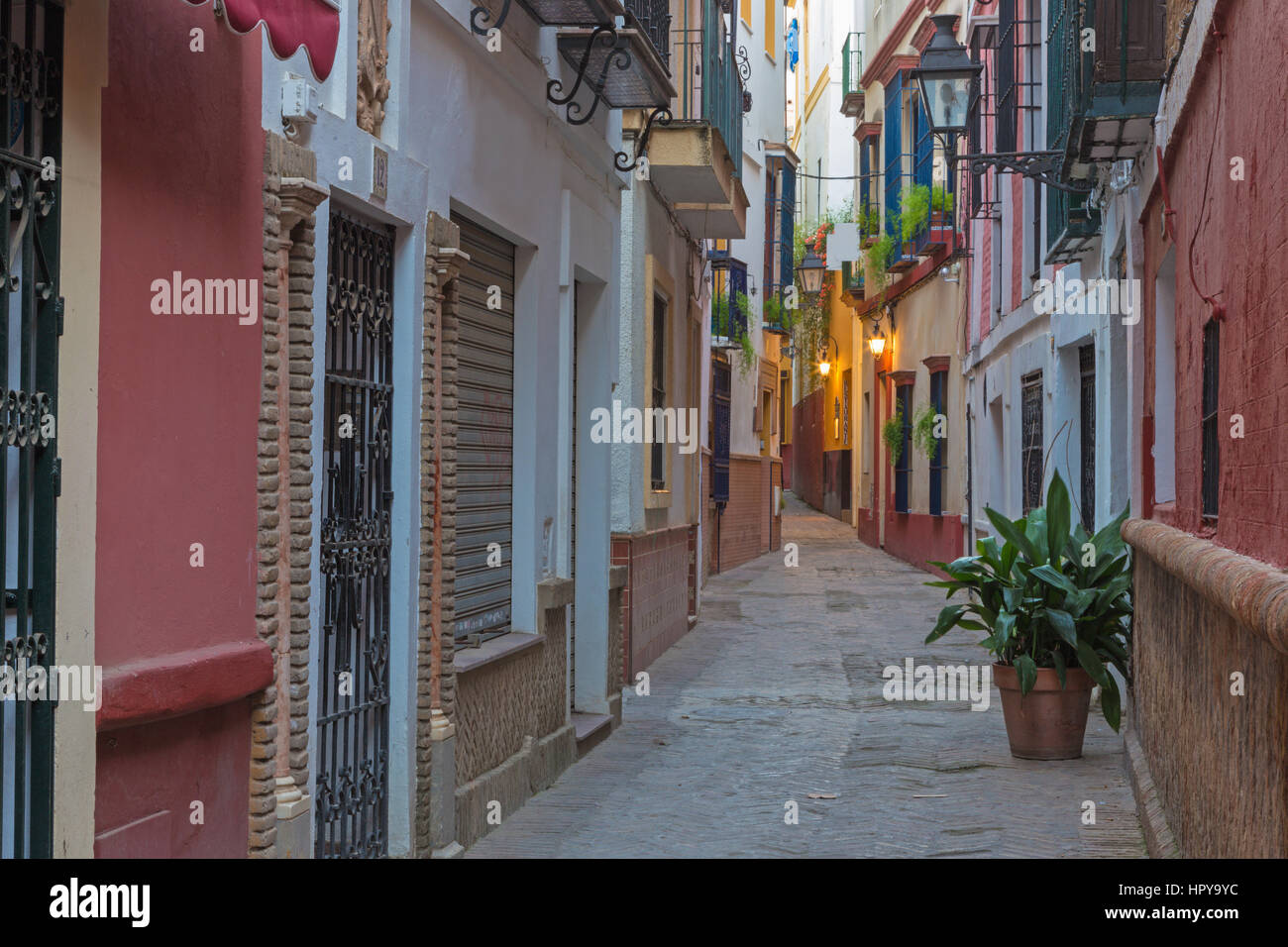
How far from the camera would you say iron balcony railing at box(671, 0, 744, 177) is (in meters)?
13.8

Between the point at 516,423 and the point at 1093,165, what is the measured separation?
4613 millimetres

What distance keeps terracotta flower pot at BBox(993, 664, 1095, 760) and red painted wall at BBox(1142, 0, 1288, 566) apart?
244cm

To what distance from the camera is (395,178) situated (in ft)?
20.2

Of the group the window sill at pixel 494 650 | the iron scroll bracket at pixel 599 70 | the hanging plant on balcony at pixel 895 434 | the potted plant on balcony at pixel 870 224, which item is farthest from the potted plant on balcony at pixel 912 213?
the window sill at pixel 494 650

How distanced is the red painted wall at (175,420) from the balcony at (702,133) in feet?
22.3

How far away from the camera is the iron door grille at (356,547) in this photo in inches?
229

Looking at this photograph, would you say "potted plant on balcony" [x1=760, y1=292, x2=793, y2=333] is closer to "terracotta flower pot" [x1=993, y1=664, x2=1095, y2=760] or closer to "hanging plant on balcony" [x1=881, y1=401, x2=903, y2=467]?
"hanging plant on balcony" [x1=881, y1=401, x2=903, y2=467]

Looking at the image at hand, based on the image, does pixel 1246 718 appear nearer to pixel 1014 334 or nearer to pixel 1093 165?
pixel 1093 165

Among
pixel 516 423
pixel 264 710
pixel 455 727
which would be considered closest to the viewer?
pixel 264 710

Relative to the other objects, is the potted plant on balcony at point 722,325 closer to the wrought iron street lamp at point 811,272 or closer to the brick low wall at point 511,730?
the wrought iron street lamp at point 811,272

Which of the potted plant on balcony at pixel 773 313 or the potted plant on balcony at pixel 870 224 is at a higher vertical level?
the potted plant on balcony at pixel 870 224

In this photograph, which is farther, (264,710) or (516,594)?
(516,594)

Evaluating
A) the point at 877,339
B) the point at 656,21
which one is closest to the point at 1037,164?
the point at 656,21
